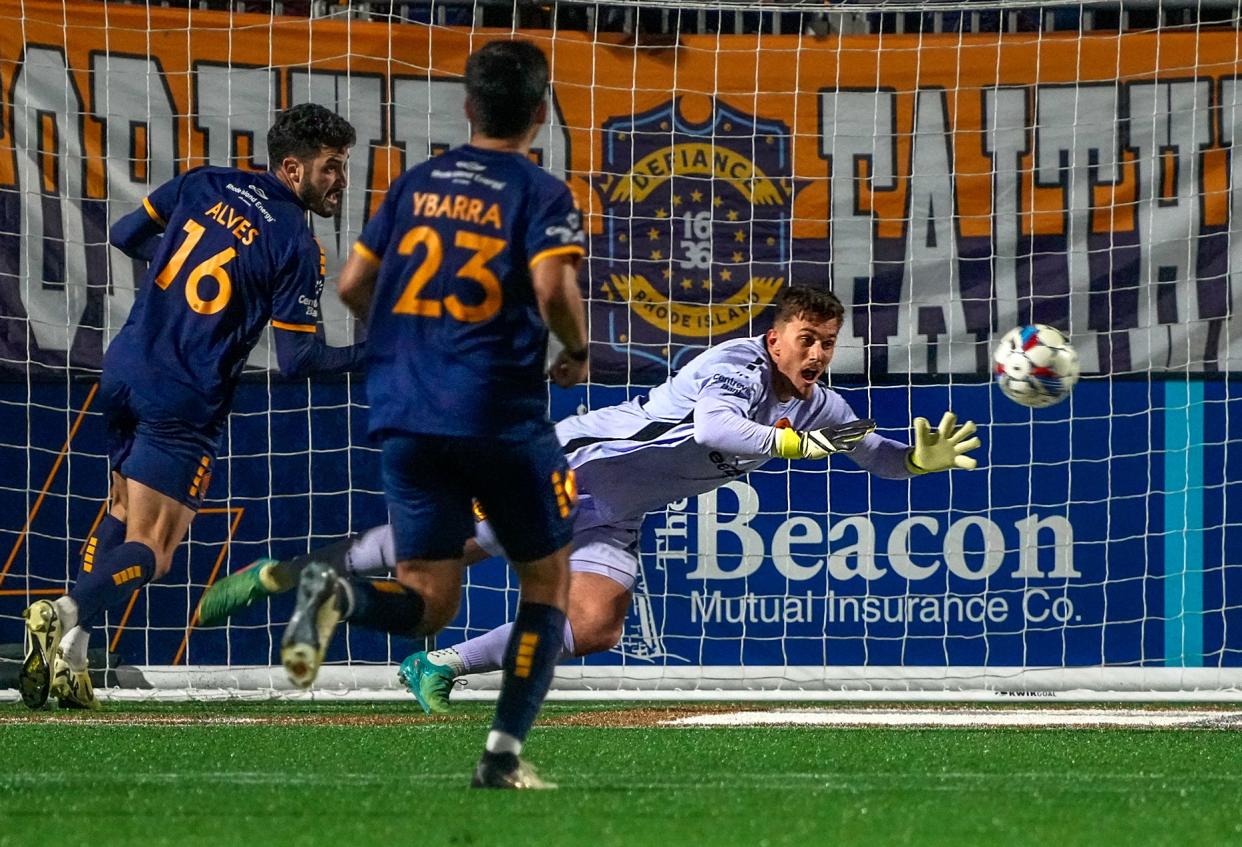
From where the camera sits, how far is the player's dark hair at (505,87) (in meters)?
4.12

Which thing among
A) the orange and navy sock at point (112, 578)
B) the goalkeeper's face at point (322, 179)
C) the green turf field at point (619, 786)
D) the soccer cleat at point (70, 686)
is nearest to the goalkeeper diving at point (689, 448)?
the green turf field at point (619, 786)

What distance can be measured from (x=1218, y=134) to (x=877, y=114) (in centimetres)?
171

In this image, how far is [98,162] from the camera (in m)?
8.83

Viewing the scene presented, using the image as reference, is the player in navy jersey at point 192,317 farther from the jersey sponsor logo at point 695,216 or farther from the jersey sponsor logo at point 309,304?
the jersey sponsor logo at point 695,216

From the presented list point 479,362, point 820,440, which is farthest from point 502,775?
point 820,440

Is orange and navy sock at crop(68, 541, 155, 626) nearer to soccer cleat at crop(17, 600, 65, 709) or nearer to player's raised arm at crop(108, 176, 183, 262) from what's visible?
soccer cleat at crop(17, 600, 65, 709)

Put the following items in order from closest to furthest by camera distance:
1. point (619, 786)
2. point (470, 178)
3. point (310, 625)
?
point (310, 625), point (470, 178), point (619, 786)

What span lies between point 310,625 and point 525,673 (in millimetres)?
587

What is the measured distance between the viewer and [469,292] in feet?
13.4

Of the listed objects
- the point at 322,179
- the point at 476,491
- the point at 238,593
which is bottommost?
the point at 238,593

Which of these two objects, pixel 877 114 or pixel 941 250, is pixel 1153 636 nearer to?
pixel 941 250

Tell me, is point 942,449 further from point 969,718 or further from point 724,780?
point 724,780

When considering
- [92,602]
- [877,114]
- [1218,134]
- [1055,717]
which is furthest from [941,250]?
[92,602]

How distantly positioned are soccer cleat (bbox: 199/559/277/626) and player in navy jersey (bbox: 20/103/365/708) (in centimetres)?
187
